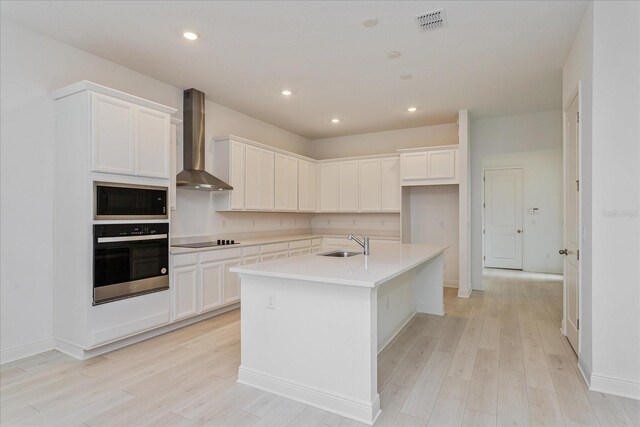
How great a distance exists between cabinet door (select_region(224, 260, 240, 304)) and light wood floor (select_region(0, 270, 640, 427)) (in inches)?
26.4

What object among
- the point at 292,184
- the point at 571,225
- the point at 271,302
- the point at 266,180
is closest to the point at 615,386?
the point at 571,225

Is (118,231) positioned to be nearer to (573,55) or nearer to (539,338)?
(539,338)

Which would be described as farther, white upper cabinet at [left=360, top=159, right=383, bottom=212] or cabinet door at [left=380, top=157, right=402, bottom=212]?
white upper cabinet at [left=360, top=159, right=383, bottom=212]

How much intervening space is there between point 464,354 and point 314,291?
175 cm

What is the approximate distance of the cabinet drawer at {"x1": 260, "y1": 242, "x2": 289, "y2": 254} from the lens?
5.02 metres

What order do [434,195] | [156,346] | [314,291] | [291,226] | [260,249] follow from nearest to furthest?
[314,291] < [156,346] < [260,249] < [434,195] < [291,226]

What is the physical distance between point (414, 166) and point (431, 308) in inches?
97.4

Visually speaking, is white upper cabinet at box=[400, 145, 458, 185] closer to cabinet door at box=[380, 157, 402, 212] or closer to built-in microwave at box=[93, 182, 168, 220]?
cabinet door at box=[380, 157, 402, 212]

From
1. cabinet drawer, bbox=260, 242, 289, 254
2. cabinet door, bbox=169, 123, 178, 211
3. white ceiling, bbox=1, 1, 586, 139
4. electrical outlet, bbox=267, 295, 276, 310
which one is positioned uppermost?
white ceiling, bbox=1, 1, 586, 139

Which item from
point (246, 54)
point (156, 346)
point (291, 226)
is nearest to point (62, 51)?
point (246, 54)

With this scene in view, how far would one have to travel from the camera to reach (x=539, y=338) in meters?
3.50

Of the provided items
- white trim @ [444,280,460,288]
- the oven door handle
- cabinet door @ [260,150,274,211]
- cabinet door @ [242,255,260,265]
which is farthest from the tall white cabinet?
white trim @ [444,280,460,288]

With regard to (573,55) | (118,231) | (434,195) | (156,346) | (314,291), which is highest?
(573,55)

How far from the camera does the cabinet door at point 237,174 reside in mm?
4895
